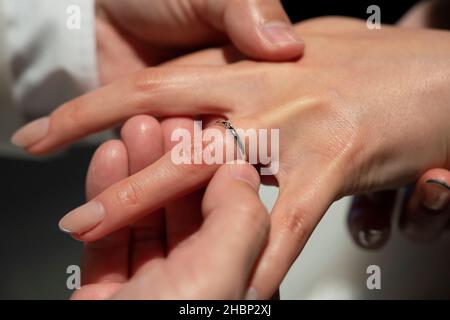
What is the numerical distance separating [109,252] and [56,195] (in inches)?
19.5

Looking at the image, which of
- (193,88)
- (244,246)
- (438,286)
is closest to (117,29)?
(193,88)

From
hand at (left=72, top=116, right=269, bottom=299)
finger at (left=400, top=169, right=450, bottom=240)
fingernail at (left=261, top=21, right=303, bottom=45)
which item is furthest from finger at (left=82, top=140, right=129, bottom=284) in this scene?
finger at (left=400, top=169, right=450, bottom=240)

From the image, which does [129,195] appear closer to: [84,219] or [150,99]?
[84,219]

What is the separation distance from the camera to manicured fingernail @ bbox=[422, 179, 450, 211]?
0.60m

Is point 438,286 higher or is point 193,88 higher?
point 193,88

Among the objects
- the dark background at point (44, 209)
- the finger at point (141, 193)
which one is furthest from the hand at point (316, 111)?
the dark background at point (44, 209)

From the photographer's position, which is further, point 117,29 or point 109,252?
point 117,29

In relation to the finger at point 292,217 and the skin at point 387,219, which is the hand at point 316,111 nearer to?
the finger at point 292,217

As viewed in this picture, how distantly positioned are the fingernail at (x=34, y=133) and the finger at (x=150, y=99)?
0.04ft

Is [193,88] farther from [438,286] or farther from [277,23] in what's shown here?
[438,286]

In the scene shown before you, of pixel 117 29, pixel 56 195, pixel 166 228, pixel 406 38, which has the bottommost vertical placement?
pixel 166 228

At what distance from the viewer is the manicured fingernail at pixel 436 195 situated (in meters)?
0.60
